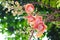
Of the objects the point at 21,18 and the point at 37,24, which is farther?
the point at 21,18

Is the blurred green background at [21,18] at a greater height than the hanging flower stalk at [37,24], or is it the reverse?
the blurred green background at [21,18]

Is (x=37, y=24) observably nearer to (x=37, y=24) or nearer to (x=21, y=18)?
(x=37, y=24)

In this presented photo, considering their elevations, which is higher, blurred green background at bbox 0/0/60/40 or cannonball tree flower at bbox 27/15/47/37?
blurred green background at bbox 0/0/60/40

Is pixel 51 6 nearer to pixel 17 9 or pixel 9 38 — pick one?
pixel 17 9

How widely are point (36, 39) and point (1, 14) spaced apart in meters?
0.20

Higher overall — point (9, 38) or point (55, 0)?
point (55, 0)

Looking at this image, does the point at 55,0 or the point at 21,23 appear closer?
the point at 55,0

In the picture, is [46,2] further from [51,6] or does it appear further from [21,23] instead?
[21,23]

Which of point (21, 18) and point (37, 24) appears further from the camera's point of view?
point (21, 18)

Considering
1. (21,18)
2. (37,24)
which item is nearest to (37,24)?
(37,24)

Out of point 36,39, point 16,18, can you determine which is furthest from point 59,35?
point 16,18

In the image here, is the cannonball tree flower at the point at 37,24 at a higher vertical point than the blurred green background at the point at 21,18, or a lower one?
lower

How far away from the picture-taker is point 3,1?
0.72 meters

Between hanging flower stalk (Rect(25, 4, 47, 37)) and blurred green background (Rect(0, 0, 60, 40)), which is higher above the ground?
blurred green background (Rect(0, 0, 60, 40))
